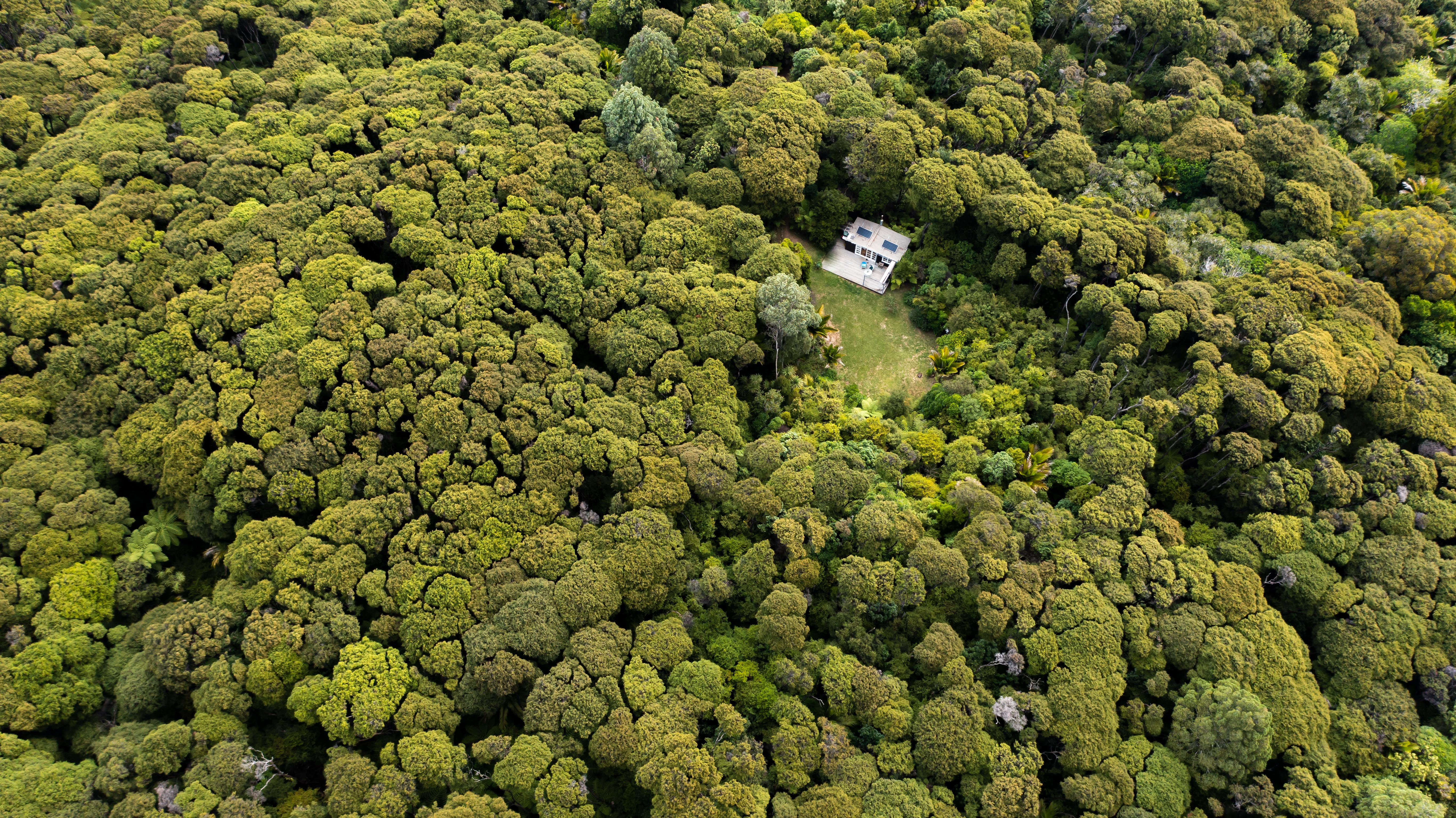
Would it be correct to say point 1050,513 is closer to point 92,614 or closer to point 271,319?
point 271,319

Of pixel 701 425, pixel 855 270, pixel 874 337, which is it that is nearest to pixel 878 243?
pixel 855 270

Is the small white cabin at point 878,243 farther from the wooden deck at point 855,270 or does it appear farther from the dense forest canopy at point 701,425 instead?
the dense forest canopy at point 701,425

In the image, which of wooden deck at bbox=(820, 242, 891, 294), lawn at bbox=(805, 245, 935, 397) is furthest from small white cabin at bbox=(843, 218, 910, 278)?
lawn at bbox=(805, 245, 935, 397)

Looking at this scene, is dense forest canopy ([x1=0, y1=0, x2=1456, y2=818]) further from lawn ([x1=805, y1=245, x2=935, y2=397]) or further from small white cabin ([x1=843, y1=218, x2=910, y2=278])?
small white cabin ([x1=843, y1=218, x2=910, y2=278])

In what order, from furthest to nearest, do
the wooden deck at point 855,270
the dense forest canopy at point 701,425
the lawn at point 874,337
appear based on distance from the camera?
1. the wooden deck at point 855,270
2. the lawn at point 874,337
3. the dense forest canopy at point 701,425

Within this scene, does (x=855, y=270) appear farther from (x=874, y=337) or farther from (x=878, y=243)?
(x=874, y=337)

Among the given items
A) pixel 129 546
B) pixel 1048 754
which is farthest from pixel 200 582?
pixel 1048 754

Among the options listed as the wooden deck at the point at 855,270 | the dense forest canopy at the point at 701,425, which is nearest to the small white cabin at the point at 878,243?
the wooden deck at the point at 855,270

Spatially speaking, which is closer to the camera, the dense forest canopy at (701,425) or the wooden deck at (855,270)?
the dense forest canopy at (701,425)
